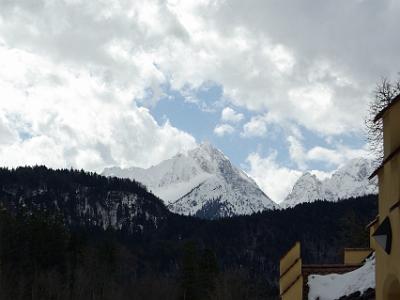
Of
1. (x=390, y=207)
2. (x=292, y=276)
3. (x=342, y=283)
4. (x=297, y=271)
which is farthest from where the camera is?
(x=292, y=276)

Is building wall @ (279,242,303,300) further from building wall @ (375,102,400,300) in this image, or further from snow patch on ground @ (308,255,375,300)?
building wall @ (375,102,400,300)

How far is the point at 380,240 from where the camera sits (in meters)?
8.38

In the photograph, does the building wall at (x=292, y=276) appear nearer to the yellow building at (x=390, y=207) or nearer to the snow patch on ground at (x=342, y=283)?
the snow patch on ground at (x=342, y=283)

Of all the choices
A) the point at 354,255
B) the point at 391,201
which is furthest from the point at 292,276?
the point at 391,201

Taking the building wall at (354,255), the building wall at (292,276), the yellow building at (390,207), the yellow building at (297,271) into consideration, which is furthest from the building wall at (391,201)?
the building wall at (354,255)

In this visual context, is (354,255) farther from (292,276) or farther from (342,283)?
(342,283)

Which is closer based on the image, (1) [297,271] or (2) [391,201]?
(2) [391,201]

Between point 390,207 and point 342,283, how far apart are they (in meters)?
7.75

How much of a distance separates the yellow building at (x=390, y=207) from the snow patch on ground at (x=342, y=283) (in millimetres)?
4805

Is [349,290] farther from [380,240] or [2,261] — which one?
[2,261]

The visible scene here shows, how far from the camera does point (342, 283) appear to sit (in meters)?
15.6

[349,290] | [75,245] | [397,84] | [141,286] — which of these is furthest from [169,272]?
[349,290]

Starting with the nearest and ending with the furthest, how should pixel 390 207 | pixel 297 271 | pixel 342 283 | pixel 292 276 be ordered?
pixel 390 207
pixel 342 283
pixel 297 271
pixel 292 276

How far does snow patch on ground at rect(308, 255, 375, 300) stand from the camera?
14.1m
